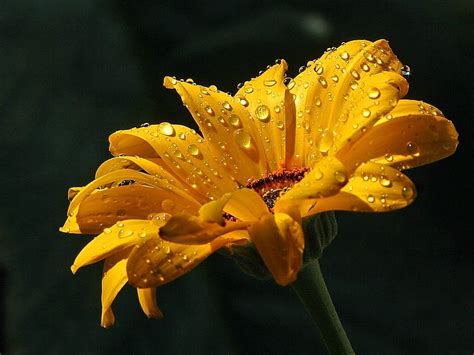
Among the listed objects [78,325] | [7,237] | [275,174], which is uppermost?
[275,174]

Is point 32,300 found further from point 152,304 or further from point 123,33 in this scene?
point 152,304

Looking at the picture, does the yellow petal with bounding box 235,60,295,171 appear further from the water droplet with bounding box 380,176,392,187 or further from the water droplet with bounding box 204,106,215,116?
the water droplet with bounding box 380,176,392,187

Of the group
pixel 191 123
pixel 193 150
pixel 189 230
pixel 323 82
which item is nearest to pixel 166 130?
pixel 193 150

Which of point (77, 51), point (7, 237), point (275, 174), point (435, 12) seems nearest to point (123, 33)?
point (77, 51)

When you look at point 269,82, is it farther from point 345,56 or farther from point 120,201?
point 120,201

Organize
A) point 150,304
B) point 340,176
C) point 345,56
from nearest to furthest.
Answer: point 340,176
point 150,304
point 345,56

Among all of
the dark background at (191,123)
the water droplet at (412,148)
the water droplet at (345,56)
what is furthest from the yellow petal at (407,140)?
the dark background at (191,123)

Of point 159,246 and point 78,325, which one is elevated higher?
point 159,246
